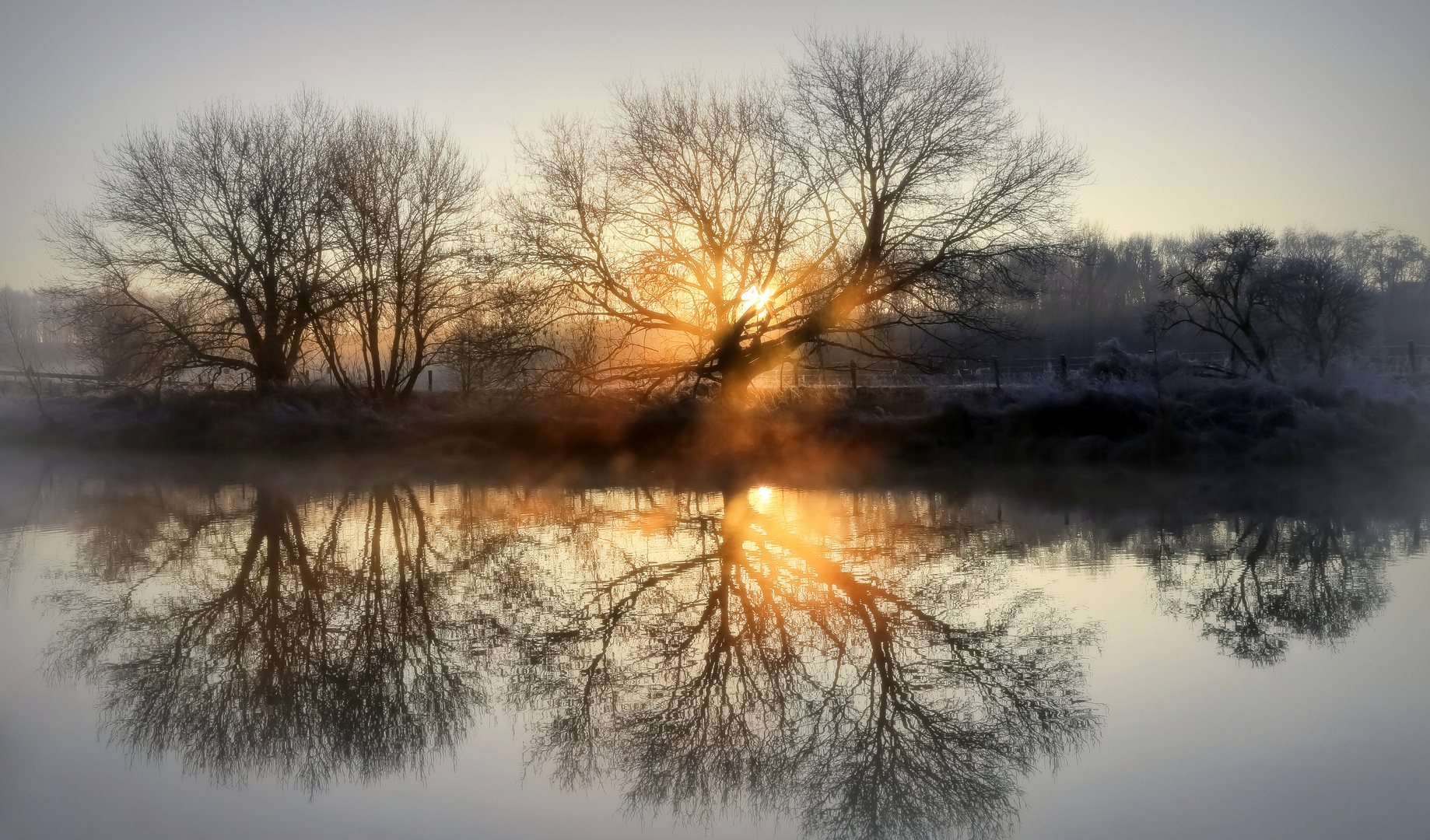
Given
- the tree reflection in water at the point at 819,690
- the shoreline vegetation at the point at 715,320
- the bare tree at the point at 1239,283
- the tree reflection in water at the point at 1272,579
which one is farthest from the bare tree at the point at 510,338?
the bare tree at the point at 1239,283

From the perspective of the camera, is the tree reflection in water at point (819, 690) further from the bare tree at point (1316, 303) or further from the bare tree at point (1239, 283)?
the bare tree at point (1316, 303)

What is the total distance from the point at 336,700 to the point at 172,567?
504 cm

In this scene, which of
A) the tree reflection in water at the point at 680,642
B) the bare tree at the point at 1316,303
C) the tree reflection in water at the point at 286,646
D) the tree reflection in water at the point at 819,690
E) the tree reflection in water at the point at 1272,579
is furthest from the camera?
the bare tree at the point at 1316,303

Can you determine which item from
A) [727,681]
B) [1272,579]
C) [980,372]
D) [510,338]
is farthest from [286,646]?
[980,372]

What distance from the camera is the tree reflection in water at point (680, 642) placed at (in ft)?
15.5

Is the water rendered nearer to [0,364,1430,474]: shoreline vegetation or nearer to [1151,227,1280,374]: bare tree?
[0,364,1430,474]: shoreline vegetation

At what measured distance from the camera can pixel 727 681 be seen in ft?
19.0

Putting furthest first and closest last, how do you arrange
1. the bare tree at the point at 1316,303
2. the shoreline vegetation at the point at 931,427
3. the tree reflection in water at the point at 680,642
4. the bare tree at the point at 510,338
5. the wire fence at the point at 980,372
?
the bare tree at the point at 1316,303, the wire fence at the point at 980,372, the bare tree at the point at 510,338, the shoreline vegetation at the point at 931,427, the tree reflection in water at the point at 680,642

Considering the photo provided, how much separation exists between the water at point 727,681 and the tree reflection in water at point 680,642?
0.03m

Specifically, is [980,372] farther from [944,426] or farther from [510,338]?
[510,338]

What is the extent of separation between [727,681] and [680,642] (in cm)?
91

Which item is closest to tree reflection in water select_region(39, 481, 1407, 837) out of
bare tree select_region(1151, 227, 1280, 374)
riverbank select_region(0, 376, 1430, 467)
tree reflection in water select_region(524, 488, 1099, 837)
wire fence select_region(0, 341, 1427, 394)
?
tree reflection in water select_region(524, 488, 1099, 837)

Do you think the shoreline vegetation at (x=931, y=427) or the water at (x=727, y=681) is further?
the shoreline vegetation at (x=931, y=427)

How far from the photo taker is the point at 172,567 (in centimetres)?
959
